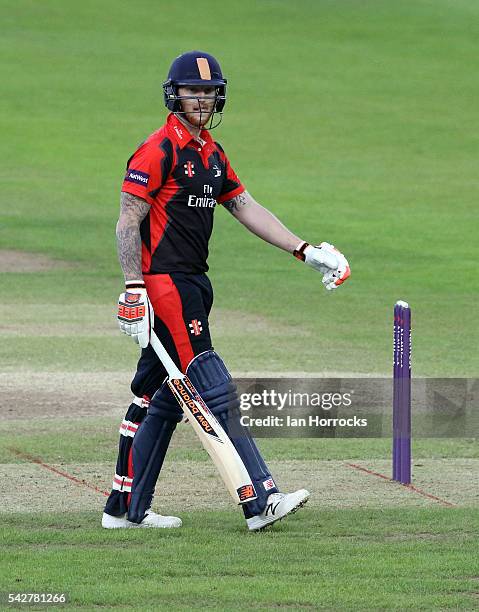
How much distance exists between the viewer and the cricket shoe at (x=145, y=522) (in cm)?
744

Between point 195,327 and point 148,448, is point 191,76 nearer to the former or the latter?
point 195,327

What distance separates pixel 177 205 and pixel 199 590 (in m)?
2.03

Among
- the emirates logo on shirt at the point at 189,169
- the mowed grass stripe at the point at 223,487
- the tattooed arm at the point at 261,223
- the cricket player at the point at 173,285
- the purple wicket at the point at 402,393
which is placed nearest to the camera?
the cricket player at the point at 173,285

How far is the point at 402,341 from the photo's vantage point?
28.3ft

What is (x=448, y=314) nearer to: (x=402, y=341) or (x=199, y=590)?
(x=402, y=341)

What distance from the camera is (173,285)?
738cm

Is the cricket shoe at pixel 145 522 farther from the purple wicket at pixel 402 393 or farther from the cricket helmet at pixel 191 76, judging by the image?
the cricket helmet at pixel 191 76

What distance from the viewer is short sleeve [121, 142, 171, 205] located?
726 centimetres

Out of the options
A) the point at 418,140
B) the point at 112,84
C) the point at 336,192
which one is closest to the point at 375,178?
the point at 336,192

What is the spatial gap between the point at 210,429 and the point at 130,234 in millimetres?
977

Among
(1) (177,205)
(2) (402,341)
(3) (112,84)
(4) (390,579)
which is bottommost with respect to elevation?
(4) (390,579)

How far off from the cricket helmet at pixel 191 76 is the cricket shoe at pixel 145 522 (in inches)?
75.2

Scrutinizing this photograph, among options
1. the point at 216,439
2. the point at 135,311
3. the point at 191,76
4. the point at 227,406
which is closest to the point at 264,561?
the point at 216,439

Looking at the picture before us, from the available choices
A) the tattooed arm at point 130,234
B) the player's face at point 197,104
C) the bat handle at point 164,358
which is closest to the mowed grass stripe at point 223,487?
the bat handle at point 164,358
